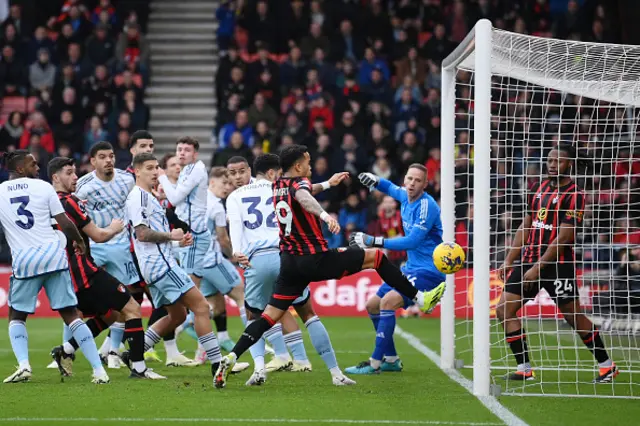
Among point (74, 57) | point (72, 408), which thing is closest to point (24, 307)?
point (72, 408)

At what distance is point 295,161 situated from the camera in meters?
8.78

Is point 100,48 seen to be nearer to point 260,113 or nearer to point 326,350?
point 260,113

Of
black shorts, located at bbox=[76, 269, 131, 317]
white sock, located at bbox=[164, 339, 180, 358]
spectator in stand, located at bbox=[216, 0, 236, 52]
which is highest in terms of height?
spectator in stand, located at bbox=[216, 0, 236, 52]

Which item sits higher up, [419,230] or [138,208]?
[138,208]

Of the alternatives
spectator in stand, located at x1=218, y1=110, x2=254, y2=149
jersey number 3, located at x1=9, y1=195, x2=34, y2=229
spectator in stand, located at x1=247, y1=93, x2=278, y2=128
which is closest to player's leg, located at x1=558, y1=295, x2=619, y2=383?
jersey number 3, located at x1=9, y1=195, x2=34, y2=229

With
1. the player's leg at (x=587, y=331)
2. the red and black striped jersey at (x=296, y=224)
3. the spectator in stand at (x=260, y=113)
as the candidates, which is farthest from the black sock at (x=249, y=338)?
the spectator in stand at (x=260, y=113)

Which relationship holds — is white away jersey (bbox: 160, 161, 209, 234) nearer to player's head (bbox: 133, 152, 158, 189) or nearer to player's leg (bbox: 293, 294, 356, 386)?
player's head (bbox: 133, 152, 158, 189)

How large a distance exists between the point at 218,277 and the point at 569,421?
5.40m

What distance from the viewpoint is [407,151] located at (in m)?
19.8

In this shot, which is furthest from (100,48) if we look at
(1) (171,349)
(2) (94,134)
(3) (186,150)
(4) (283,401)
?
(4) (283,401)

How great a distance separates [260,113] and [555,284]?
39.8ft

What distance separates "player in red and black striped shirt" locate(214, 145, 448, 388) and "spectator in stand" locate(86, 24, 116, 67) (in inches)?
545

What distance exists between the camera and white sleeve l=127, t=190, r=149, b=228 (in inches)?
369

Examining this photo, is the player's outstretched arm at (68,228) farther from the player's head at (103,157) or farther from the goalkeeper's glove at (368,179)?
the goalkeeper's glove at (368,179)
